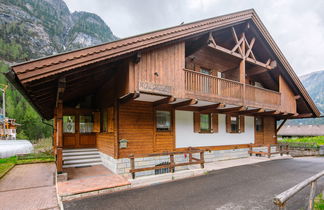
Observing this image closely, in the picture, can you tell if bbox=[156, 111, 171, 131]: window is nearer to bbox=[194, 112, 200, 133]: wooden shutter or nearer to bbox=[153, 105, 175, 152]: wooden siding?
bbox=[153, 105, 175, 152]: wooden siding

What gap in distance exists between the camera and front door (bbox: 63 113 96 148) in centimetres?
985

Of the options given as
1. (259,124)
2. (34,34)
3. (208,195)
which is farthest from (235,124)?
(34,34)

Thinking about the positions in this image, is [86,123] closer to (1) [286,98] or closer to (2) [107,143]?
(2) [107,143]

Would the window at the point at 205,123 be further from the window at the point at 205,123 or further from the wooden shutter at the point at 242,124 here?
the wooden shutter at the point at 242,124

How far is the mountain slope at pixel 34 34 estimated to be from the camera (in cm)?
3850

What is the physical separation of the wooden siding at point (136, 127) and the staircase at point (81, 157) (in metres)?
2.72

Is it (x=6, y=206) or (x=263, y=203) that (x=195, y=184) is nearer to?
(x=263, y=203)

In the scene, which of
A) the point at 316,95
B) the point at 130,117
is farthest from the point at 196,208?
the point at 316,95

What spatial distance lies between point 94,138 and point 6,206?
224 inches

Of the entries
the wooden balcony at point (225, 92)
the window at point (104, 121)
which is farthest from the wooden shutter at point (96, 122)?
the wooden balcony at point (225, 92)

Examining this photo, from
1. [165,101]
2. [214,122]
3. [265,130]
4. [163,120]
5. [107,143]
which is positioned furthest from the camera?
[265,130]

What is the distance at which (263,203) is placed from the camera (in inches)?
179

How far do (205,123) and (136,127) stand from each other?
416 centimetres

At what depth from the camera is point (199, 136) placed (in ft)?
30.7
